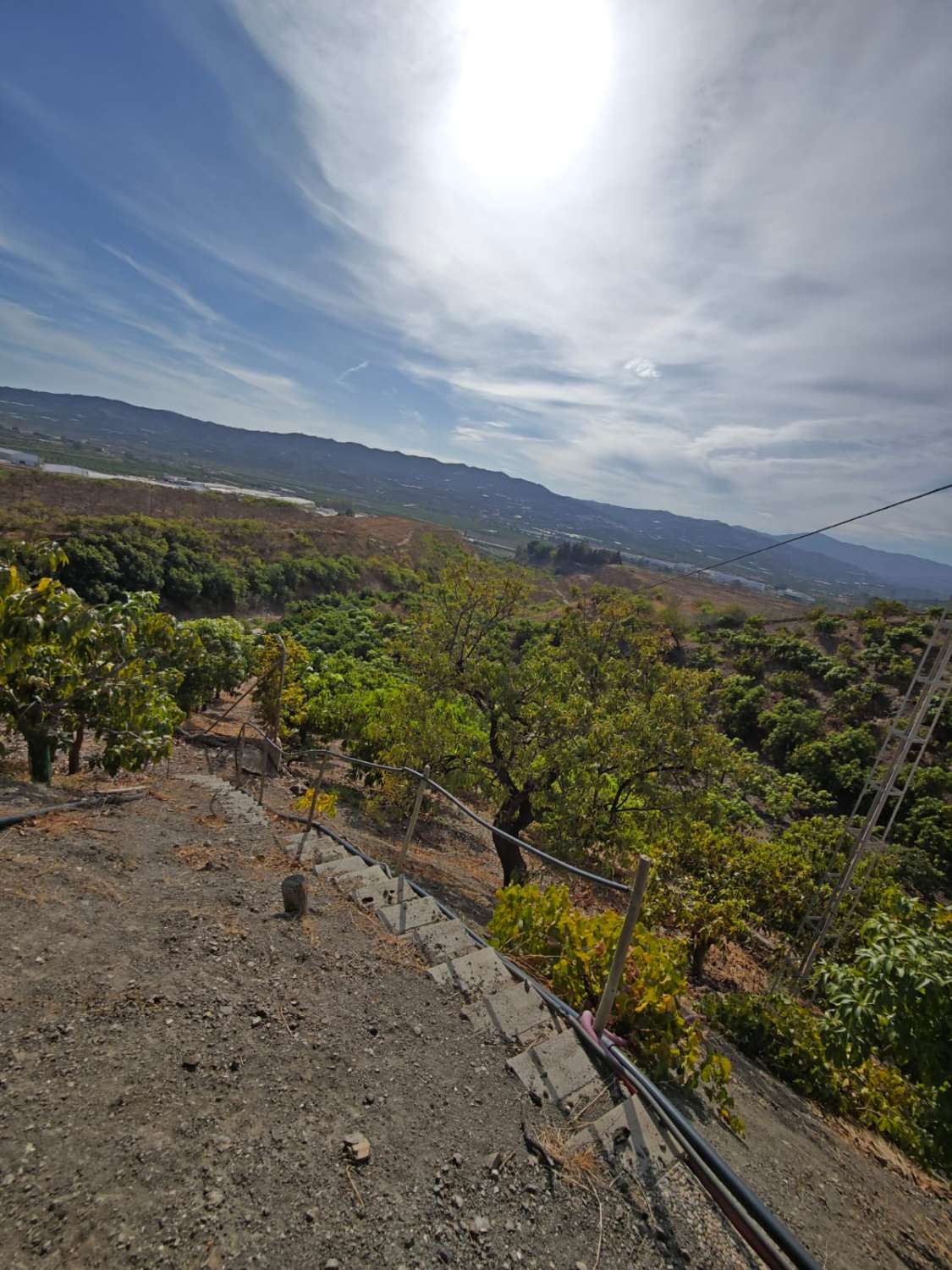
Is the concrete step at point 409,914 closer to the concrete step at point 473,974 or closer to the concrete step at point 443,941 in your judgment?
the concrete step at point 443,941

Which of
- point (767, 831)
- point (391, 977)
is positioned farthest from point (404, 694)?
point (767, 831)

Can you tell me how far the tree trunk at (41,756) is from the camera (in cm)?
649

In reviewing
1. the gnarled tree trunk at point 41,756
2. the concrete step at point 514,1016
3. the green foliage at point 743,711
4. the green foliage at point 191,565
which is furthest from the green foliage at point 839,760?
the green foliage at point 191,565

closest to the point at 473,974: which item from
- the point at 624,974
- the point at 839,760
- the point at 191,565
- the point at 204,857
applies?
the point at 624,974

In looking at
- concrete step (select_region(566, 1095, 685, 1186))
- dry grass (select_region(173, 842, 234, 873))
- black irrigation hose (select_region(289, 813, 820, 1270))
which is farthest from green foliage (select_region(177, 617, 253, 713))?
concrete step (select_region(566, 1095, 685, 1186))

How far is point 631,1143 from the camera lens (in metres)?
2.90

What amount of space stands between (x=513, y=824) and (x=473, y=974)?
602 cm

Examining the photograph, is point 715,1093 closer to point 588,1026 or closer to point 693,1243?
point 588,1026

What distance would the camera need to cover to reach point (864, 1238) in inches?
135

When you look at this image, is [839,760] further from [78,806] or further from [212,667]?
[78,806]

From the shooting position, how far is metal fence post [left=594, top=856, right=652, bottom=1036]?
3059 millimetres

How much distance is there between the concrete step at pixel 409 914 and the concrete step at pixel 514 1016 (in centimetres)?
114

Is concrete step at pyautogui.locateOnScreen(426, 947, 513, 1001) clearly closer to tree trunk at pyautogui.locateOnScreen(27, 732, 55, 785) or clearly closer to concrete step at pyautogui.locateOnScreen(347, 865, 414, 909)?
concrete step at pyautogui.locateOnScreen(347, 865, 414, 909)

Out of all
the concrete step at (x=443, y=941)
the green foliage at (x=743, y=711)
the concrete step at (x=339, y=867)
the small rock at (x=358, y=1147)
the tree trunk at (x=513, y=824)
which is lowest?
the green foliage at (x=743, y=711)
